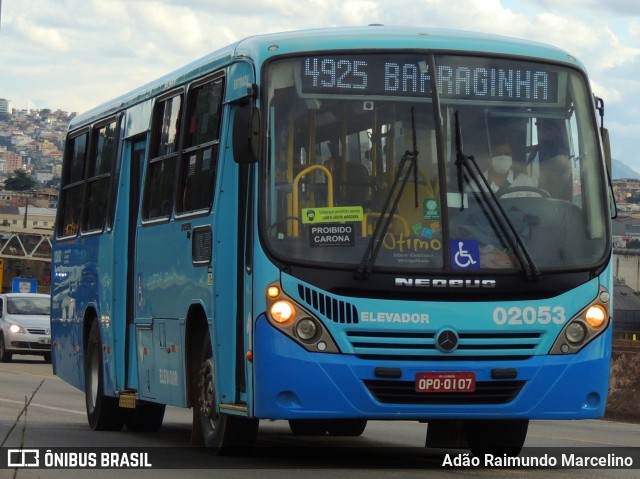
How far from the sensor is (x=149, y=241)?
47.4 ft

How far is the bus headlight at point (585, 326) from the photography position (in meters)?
11.4

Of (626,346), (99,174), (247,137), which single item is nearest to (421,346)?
(247,137)

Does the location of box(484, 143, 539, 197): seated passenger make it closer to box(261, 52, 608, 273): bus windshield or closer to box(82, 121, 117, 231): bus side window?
box(261, 52, 608, 273): bus windshield

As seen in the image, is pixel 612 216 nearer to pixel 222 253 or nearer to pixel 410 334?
pixel 410 334

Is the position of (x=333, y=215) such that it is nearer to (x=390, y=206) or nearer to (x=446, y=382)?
(x=390, y=206)

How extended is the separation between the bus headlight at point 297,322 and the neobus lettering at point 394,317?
281 mm

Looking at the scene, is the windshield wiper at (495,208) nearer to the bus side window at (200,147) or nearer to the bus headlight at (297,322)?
the bus headlight at (297,322)

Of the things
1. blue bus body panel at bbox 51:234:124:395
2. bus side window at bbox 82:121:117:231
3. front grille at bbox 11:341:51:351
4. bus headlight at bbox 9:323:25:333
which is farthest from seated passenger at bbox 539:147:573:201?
bus headlight at bbox 9:323:25:333

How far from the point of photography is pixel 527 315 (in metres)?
11.3

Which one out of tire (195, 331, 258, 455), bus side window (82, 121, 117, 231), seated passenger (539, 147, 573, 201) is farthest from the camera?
bus side window (82, 121, 117, 231)

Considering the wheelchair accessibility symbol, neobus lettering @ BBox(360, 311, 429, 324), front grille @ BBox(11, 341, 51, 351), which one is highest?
front grille @ BBox(11, 341, 51, 351)

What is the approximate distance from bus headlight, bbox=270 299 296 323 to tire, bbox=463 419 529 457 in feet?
7.75

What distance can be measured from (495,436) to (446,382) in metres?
1.83

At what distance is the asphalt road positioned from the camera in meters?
11.5
